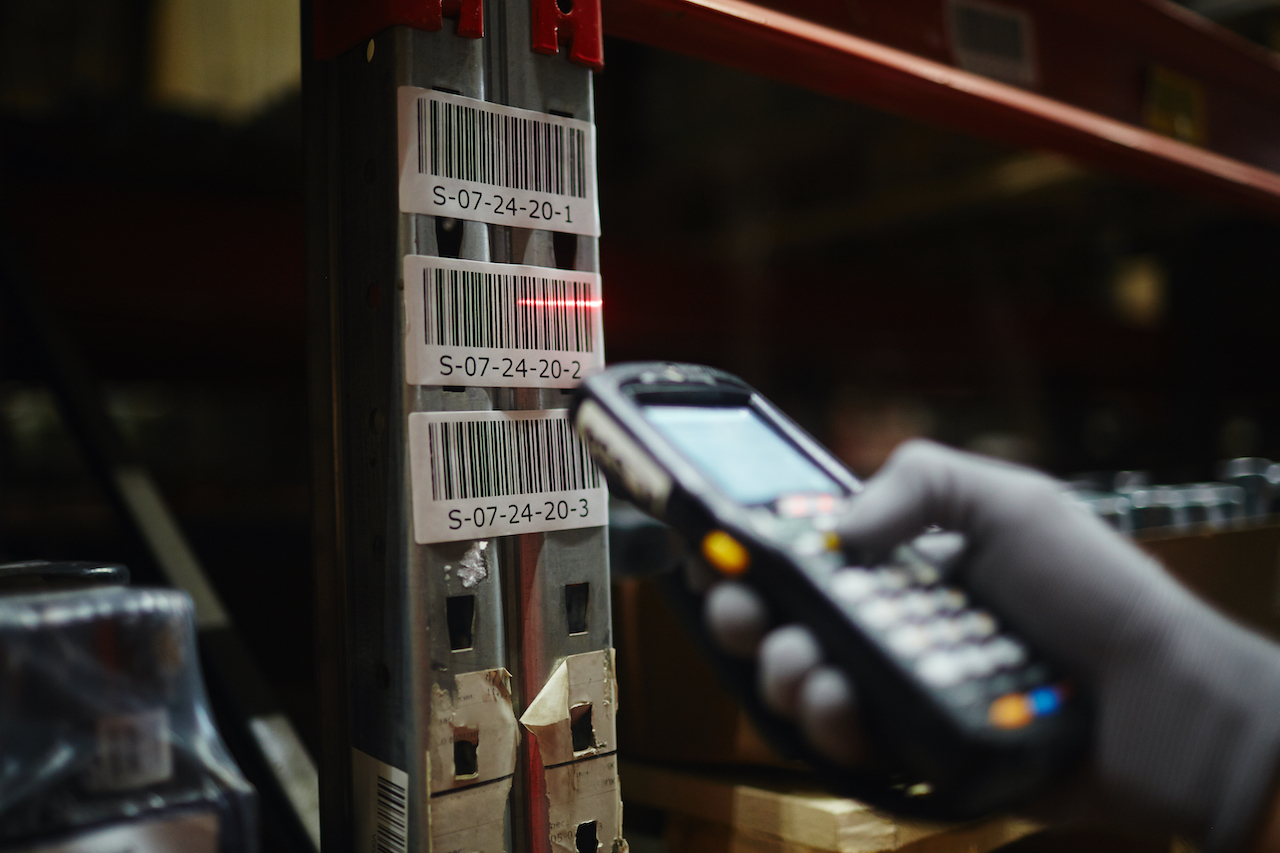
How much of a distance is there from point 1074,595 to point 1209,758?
13 centimetres

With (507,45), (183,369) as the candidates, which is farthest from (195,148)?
(507,45)

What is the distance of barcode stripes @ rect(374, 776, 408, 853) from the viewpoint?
28.5 inches

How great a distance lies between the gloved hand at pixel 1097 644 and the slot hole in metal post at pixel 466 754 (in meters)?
0.27

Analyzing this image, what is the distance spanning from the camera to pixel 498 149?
79 cm

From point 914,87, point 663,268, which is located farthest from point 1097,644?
point 663,268

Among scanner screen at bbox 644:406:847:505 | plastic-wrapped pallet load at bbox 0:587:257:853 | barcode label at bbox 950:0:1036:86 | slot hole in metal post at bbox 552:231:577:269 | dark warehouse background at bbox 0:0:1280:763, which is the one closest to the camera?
plastic-wrapped pallet load at bbox 0:587:257:853

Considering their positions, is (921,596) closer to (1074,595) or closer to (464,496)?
(1074,595)

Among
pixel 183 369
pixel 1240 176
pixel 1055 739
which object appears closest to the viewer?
pixel 1055 739

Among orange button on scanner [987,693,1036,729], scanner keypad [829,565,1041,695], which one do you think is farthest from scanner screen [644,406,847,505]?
orange button on scanner [987,693,1036,729]

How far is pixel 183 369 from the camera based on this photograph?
323cm

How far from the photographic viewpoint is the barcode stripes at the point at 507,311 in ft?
2.44

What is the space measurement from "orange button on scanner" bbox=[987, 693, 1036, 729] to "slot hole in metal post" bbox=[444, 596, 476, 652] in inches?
17.1

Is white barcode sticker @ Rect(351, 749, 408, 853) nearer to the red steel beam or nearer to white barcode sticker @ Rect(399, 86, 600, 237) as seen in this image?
white barcode sticker @ Rect(399, 86, 600, 237)

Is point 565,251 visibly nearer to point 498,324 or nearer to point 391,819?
point 498,324
